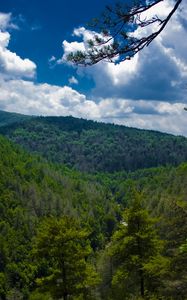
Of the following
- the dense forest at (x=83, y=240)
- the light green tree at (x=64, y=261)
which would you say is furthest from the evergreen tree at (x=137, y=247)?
the light green tree at (x=64, y=261)

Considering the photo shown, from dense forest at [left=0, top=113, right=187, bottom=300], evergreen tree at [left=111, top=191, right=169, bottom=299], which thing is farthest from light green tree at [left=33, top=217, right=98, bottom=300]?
evergreen tree at [left=111, top=191, right=169, bottom=299]

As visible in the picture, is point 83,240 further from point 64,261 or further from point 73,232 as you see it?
point 73,232

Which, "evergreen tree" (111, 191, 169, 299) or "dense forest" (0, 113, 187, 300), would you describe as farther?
"evergreen tree" (111, 191, 169, 299)

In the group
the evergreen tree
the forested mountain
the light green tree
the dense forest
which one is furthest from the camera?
the light green tree

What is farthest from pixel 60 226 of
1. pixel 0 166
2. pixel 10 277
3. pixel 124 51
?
pixel 0 166

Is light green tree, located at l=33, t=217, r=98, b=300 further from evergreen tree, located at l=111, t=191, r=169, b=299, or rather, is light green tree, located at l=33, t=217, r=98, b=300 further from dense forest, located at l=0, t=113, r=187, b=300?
evergreen tree, located at l=111, t=191, r=169, b=299

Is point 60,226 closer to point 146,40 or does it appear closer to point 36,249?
point 36,249

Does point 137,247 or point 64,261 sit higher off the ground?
point 137,247

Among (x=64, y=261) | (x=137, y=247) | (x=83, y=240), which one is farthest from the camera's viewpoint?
(x=83, y=240)

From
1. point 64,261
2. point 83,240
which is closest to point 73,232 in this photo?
point 64,261

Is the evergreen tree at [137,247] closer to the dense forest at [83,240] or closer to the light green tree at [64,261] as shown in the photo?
the dense forest at [83,240]

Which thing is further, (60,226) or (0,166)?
(0,166)
